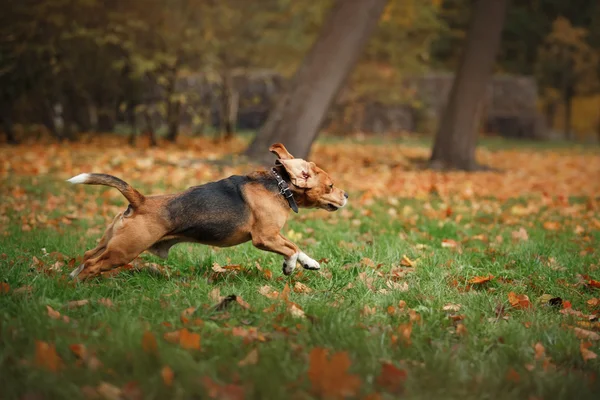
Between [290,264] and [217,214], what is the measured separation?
2.08 ft

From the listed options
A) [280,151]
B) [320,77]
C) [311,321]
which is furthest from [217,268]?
[320,77]

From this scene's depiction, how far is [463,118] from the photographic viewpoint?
13.6m

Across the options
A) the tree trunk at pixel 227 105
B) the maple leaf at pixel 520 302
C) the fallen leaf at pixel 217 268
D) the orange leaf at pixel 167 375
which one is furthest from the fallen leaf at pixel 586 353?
the tree trunk at pixel 227 105

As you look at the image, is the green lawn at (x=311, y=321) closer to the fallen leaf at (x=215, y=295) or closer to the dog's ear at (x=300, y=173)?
the fallen leaf at (x=215, y=295)

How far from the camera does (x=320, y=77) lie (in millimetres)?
12117

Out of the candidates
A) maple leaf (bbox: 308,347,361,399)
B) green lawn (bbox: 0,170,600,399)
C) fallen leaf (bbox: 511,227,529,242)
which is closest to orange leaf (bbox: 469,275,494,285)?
green lawn (bbox: 0,170,600,399)

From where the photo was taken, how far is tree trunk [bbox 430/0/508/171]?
44.7ft

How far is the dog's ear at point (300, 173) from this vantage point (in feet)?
15.4

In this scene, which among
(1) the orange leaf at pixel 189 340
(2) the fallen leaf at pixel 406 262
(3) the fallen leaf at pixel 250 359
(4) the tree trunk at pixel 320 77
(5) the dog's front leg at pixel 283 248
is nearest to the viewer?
(3) the fallen leaf at pixel 250 359

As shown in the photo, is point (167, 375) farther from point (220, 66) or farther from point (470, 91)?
point (220, 66)

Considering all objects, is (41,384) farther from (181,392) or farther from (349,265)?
(349,265)

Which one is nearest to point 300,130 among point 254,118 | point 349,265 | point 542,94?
point 349,265

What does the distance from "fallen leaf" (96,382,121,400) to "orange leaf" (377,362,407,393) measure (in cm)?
112

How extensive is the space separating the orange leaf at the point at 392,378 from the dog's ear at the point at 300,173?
2056 mm
